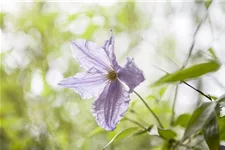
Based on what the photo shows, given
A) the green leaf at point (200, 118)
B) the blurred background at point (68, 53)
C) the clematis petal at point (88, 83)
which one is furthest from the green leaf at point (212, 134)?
the blurred background at point (68, 53)

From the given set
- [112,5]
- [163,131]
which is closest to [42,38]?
[112,5]

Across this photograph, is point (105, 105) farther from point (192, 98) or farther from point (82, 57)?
point (192, 98)

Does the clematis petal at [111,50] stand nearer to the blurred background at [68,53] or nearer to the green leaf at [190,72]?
the green leaf at [190,72]

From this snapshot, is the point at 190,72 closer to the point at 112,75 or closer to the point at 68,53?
the point at 112,75

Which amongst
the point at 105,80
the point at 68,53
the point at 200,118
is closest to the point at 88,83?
the point at 105,80

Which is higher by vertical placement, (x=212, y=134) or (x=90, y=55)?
(x=90, y=55)

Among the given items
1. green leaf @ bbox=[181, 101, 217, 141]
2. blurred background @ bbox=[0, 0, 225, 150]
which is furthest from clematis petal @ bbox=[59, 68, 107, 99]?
blurred background @ bbox=[0, 0, 225, 150]

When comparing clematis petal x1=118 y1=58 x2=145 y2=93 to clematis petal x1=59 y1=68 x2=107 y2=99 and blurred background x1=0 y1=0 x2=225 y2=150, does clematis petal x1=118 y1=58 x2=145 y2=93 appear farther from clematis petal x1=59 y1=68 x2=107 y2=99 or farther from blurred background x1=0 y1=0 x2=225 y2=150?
blurred background x1=0 y1=0 x2=225 y2=150
